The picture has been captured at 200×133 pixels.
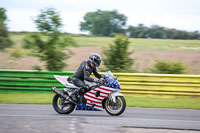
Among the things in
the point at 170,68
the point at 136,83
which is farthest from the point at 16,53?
the point at 136,83

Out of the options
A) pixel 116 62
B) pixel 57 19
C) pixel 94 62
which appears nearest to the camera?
pixel 94 62

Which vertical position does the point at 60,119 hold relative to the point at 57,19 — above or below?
below

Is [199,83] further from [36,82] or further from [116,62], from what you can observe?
[36,82]

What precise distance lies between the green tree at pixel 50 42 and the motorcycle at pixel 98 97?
732cm

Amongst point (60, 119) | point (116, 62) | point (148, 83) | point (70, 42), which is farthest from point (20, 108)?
point (116, 62)

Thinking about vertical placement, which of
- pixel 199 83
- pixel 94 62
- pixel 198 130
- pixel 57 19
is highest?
pixel 57 19

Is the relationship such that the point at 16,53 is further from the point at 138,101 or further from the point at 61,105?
the point at 61,105

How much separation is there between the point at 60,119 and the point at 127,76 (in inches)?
255

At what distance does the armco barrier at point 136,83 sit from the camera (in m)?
13.6

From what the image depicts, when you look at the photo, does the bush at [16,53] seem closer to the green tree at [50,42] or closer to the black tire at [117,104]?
the green tree at [50,42]

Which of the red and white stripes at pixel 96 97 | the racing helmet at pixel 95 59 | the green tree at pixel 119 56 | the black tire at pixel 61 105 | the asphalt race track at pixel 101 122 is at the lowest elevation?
the asphalt race track at pixel 101 122

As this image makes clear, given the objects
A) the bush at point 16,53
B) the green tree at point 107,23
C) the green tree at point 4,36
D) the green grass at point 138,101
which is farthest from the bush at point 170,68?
the green tree at point 107,23

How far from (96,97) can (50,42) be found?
815 cm

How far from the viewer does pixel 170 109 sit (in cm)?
1070
